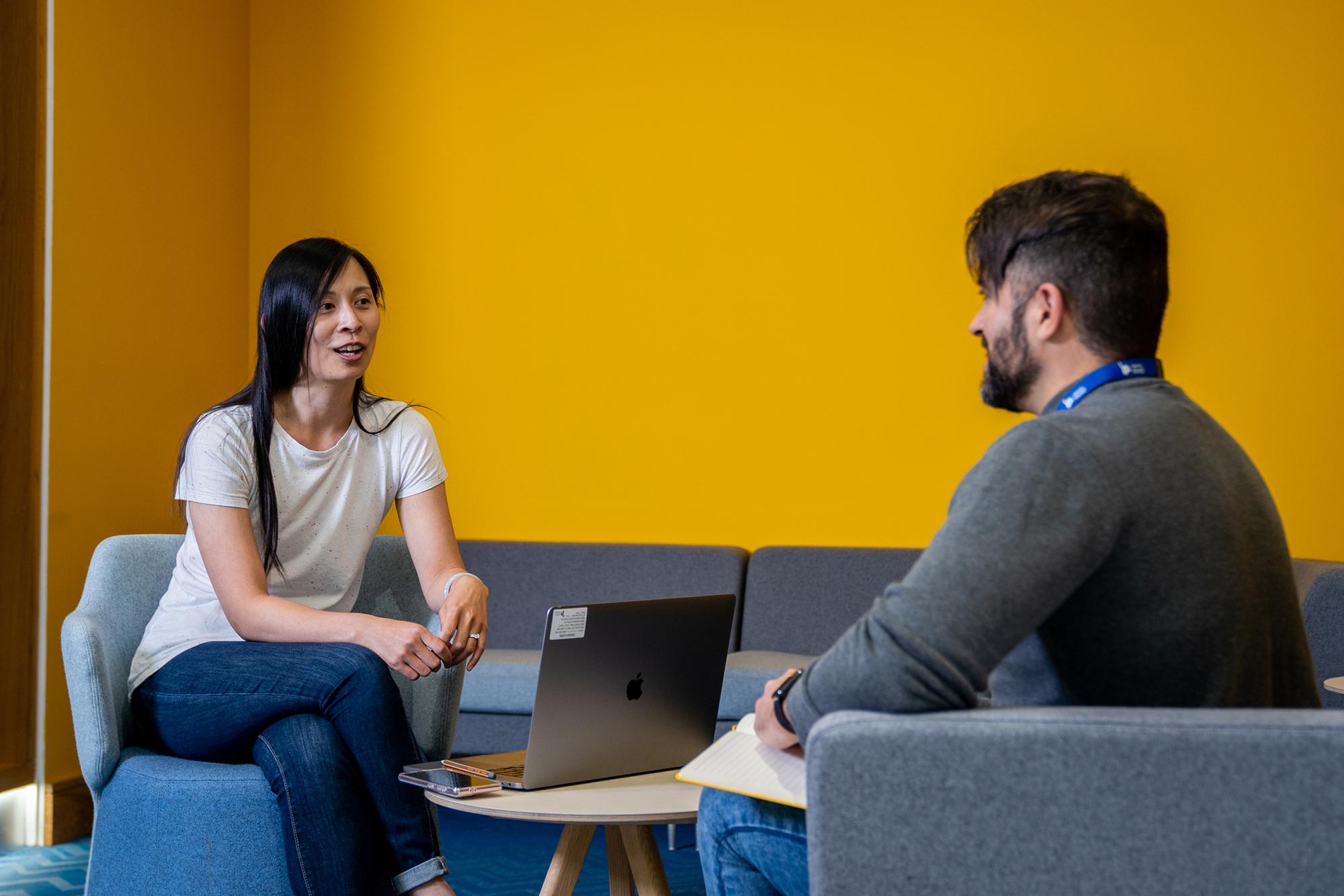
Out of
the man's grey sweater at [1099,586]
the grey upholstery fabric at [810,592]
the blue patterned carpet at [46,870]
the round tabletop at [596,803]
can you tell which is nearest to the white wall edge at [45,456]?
the blue patterned carpet at [46,870]

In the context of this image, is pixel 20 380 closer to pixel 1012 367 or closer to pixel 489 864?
pixel 489 864

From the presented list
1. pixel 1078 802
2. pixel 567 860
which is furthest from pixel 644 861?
pixel 1078 802

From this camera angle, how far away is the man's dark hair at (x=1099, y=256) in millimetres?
1200

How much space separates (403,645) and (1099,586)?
3.62 ft

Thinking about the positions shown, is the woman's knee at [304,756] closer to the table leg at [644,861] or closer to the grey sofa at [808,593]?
the table leg at [644,861]

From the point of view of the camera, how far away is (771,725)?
4.28 ft

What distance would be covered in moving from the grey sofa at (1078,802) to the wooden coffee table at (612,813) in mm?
453

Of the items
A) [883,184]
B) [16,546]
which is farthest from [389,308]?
[883,184]

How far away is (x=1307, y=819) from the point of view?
951mm

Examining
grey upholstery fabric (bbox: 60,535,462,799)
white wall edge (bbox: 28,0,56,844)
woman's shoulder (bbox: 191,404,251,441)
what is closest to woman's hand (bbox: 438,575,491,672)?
grey upholstery fabric (bbox: 60,535,462,799)

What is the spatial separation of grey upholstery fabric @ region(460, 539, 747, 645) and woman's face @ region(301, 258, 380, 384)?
1.80 m

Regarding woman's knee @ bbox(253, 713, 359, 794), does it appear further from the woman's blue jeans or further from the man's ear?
the man's ear

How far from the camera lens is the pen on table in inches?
64.5

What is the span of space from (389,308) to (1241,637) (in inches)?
141
